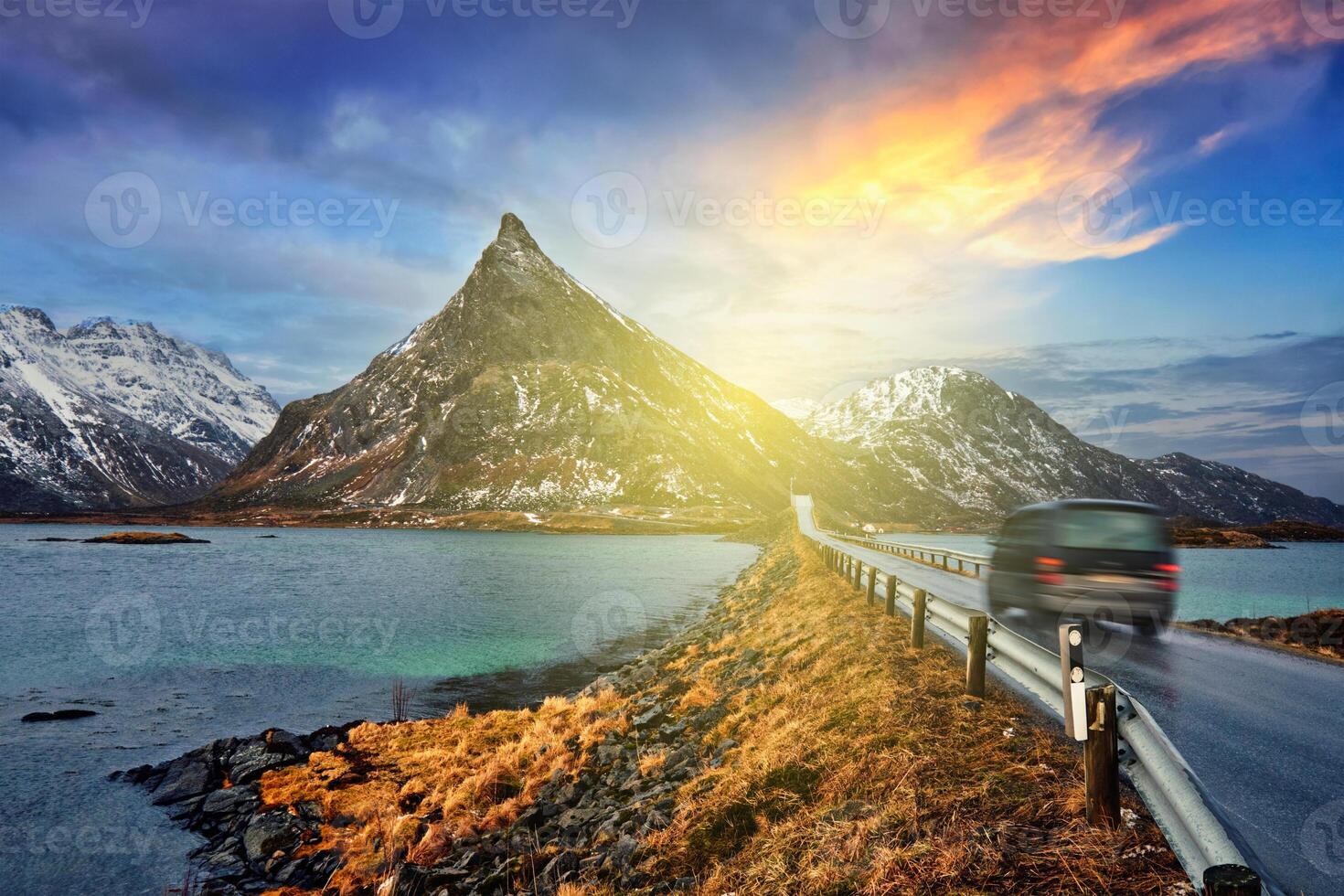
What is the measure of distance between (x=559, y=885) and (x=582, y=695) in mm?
10708

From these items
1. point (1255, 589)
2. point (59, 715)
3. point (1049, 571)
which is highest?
point (1049, 571)

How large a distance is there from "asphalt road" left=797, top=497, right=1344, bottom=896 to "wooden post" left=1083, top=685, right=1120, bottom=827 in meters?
0.70

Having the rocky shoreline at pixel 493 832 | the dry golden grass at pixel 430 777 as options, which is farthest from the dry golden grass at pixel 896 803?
the dry golden grass at pixel 430 777

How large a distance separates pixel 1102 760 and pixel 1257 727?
4.37m

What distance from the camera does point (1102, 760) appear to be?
4.78 meters

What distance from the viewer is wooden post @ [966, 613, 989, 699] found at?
8242mm

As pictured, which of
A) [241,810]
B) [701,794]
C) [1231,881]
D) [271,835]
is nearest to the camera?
[1231,881]

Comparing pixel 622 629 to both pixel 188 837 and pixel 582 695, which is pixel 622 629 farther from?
pixel 188 837

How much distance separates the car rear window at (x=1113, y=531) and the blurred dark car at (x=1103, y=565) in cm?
1

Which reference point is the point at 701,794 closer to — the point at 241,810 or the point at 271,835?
the point at 271,835

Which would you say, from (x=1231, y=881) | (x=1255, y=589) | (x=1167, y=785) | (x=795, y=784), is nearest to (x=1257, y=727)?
(x=1167, y=785)

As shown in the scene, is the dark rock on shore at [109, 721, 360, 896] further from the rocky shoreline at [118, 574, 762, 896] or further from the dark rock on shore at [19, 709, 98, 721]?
the dark rock on shore at [19, 709, 98, 721]

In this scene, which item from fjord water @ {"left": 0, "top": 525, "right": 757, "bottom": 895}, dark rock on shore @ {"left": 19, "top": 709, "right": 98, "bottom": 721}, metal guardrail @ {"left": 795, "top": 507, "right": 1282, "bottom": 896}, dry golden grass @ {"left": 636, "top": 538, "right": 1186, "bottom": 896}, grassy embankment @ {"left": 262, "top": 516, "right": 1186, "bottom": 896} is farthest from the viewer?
dark rock on shore @ {"left": 19, "top": 709, "right": 98, "bottom": 721}

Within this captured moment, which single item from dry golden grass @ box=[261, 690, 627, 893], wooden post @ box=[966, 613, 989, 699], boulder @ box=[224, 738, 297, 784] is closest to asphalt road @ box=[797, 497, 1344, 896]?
wooden post @ box=[966, 613, 989, 699]
